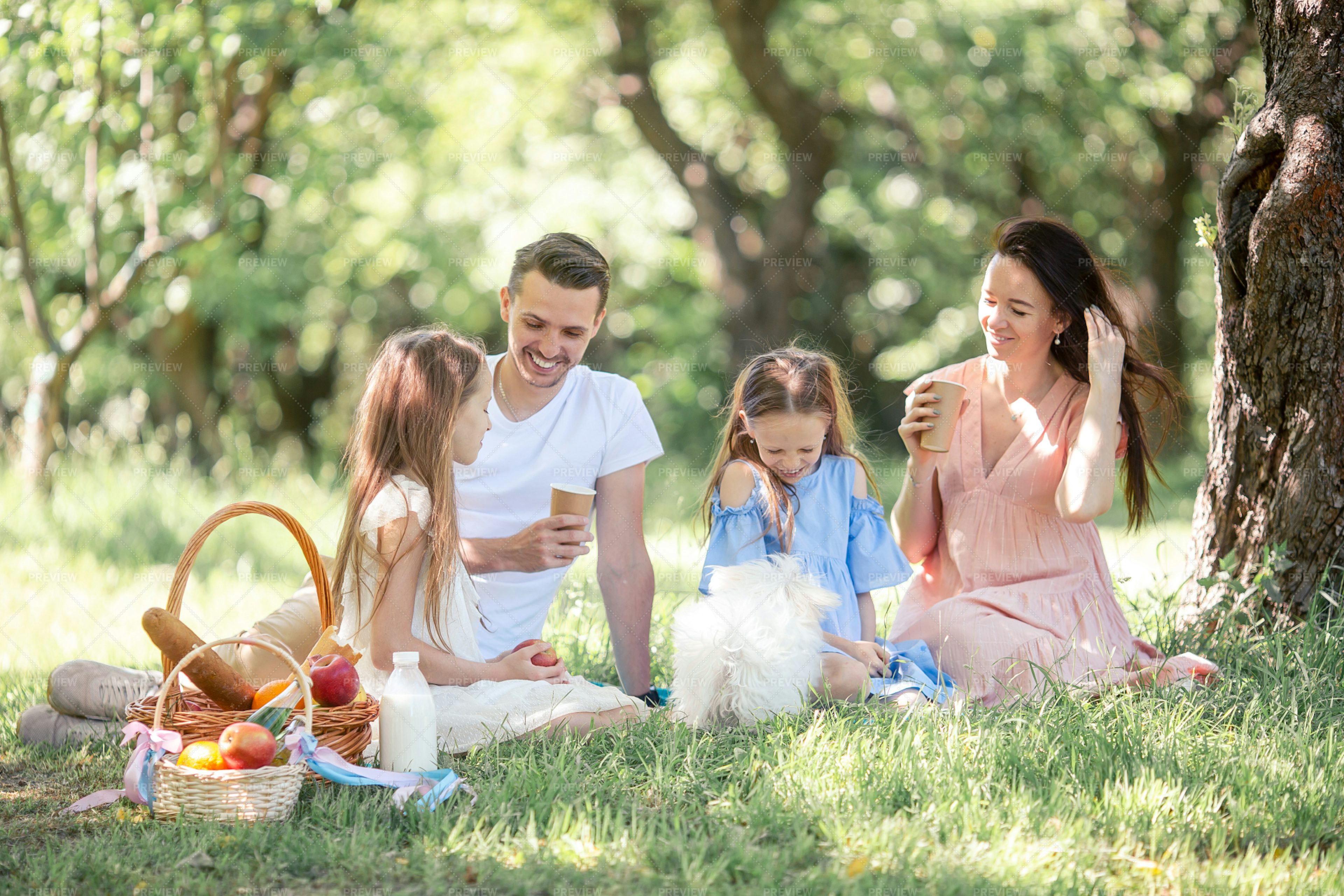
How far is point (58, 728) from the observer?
318 cm

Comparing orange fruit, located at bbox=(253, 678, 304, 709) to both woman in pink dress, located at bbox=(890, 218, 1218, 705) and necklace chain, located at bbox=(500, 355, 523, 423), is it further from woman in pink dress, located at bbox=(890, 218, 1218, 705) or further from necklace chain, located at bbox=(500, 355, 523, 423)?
woman in pink dress, located at bbox=(890, 218, 1218, 705)

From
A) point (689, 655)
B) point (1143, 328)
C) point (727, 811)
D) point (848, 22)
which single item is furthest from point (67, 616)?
point (848, 22)

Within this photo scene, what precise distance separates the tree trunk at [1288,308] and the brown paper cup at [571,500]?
2005mm

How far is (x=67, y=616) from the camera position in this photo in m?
4.59

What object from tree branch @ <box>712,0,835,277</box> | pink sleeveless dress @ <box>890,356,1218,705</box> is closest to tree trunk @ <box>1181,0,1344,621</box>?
pink sleeveless dress @ <box>890,356,1218,705</box>

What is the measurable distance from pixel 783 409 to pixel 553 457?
78cm

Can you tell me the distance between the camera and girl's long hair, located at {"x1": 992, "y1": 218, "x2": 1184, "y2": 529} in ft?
10.5

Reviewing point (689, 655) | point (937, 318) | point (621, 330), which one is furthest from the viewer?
point (621, 330)

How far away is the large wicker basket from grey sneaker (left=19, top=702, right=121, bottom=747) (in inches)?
19.3

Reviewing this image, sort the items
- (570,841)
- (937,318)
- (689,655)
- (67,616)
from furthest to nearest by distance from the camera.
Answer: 1. (937,318)
2. (67,616)
3. (689,655)
4. (570,841)

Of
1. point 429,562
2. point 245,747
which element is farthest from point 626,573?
point 245,747

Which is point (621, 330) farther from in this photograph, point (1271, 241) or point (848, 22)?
point (1271, 241)

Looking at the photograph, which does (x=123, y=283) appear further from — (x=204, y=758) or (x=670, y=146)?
(x=670, y=146)

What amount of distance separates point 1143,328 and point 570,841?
7.44 ft
